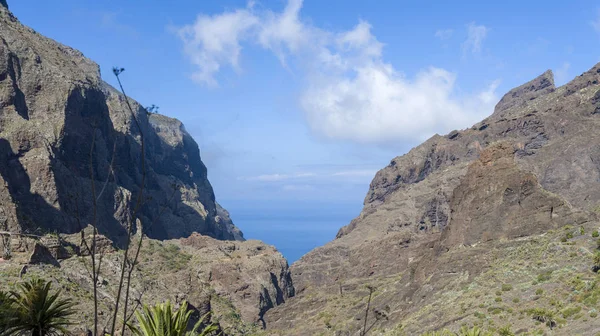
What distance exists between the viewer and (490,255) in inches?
2901

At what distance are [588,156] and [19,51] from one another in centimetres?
14165

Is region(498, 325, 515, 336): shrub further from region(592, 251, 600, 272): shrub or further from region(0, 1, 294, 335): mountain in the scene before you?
region(0, 1, 294, 335): mountain

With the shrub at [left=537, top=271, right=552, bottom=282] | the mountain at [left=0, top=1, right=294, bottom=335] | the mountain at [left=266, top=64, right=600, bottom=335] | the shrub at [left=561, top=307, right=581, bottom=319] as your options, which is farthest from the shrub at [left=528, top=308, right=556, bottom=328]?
the mountain at [left=0, top=1, right=294, bottom=335]

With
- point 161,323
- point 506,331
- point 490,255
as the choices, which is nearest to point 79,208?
point 490,255

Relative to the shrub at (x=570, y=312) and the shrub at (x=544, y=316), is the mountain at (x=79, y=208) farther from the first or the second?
the shrub at (x=570, y=312)

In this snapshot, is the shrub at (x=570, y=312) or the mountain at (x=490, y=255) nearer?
the shrub at (x=570, y=312)

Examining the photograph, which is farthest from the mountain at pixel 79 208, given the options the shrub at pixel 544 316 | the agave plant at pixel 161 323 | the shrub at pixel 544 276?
the shrub at pixel 544 276

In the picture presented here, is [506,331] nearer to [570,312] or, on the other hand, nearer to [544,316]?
[544,316]

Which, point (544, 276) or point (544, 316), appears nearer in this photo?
point (544, 316)

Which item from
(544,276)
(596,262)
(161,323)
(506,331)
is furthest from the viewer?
(544,276)

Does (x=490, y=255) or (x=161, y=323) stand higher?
(x=490, y=255)

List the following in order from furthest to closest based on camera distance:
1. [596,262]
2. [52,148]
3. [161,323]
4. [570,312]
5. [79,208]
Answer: [52,148] → [79,208] → [596,262] → [570,312] → [161,323]

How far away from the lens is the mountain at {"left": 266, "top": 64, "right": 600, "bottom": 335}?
5622cm

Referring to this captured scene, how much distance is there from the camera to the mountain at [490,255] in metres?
56.2
